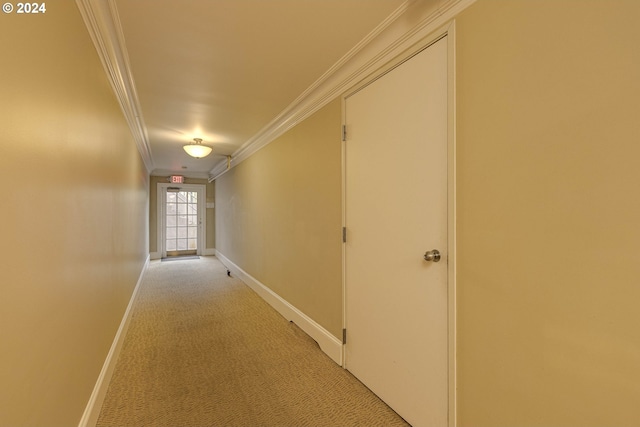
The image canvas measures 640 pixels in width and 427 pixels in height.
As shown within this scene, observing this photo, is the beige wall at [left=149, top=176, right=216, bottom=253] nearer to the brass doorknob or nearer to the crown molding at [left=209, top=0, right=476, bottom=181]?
the crown molding at [left=209, top=0, right=476, bottom=181]

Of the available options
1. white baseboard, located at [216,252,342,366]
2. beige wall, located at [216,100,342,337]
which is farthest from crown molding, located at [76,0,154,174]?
white baseboard, located at [216,252,342,366]

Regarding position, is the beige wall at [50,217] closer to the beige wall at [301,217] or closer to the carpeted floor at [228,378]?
the carpeted floor at [228,378]

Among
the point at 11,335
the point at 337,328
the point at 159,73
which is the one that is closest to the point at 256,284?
the point at 337,328

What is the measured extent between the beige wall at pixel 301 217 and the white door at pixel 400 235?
23cm

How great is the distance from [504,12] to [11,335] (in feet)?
6.93

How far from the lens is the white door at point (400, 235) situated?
4.75ft

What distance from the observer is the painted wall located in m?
0.86

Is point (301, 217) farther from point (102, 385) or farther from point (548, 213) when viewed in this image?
point (548, 213)

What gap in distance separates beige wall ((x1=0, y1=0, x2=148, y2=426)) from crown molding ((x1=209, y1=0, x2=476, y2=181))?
1589 millimetres

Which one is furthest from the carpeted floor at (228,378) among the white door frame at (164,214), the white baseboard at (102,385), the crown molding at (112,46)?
the white door frame at (164,214)

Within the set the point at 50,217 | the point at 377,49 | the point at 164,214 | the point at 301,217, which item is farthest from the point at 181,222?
the point at 377,49

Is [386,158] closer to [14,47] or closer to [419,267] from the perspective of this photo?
[419,267]

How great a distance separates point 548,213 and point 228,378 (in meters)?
2.27

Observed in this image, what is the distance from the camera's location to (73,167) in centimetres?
129
